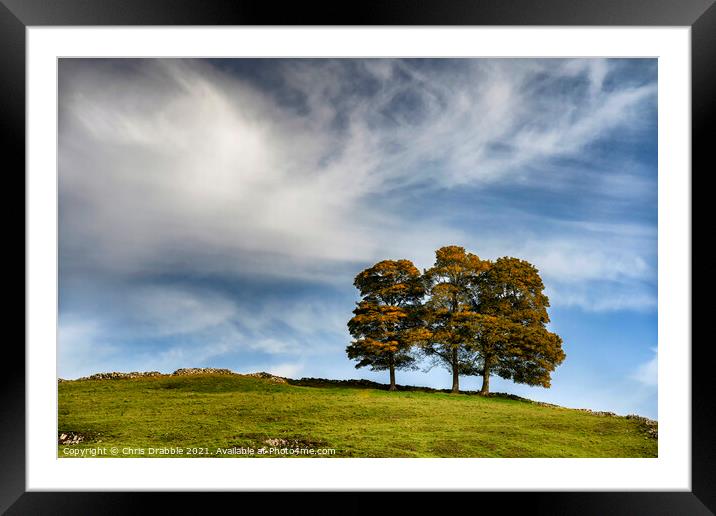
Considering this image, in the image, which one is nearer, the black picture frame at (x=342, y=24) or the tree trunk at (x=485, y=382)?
the black picture frame at (x=342, y=24)

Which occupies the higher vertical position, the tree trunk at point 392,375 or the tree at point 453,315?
the tree at point 453,315

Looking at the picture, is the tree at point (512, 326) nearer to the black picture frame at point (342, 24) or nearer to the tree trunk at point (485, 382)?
the tree trunk at point (485, 382)

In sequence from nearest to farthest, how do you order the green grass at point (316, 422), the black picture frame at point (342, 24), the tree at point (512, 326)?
the black picture frame at point (342, 24)
the green grass at point (316, 422)
the tree at point (512, 326)

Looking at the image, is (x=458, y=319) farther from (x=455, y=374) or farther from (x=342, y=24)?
(x=342, y=24)

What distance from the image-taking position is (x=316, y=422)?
468 centimetres

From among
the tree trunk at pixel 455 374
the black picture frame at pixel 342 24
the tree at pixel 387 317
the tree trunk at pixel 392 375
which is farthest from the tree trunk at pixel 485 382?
the black picture frame at pixel 342 24

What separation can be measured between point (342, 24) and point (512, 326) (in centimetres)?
448

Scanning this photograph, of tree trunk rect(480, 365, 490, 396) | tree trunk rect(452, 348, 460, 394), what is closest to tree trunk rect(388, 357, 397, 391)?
tree trunk rect(452, 348, 460, 394)

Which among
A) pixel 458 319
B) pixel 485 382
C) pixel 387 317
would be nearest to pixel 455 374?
pixel 485 382

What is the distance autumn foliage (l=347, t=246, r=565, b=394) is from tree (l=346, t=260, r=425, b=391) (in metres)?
0.01

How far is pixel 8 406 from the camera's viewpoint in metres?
2.70

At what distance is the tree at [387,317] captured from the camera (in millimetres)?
5488

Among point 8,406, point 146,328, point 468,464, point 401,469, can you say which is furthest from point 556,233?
point 8,406

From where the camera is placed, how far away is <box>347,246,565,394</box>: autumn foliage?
5508 mm
